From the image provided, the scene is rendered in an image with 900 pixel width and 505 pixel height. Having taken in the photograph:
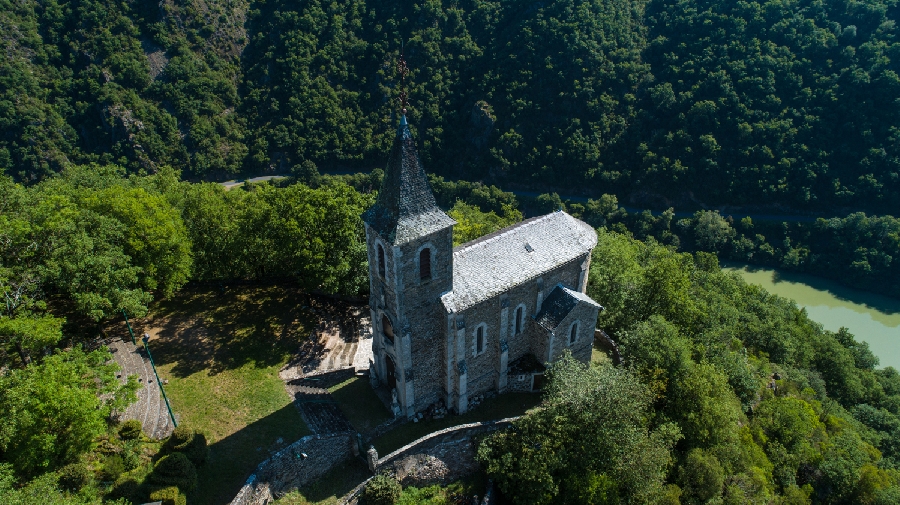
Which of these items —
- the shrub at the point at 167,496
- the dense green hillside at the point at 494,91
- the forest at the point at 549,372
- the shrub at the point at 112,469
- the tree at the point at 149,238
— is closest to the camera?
the shrub at the point at 167,496

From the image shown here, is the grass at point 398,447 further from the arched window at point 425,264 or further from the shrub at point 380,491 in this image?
the arched window at point 425,264

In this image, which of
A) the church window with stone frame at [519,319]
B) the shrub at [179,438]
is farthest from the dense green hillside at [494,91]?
the shrub at [179,438]

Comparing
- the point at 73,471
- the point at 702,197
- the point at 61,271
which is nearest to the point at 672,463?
the point at 73,471

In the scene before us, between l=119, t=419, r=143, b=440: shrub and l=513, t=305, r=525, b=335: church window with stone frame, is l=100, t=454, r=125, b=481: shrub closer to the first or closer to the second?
l=119, t=419, r=143, b=440: shrub

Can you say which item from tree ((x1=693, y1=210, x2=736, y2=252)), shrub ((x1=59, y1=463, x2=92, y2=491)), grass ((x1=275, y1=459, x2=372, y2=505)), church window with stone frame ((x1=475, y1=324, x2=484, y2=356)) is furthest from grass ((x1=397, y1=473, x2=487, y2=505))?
tree ((x1=693, y1=210, x2=736, y2=252))

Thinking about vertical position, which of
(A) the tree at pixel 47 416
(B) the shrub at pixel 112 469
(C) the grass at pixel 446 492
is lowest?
(C) the grass at pixel 446 492

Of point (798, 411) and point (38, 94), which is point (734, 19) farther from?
point (38, 94)

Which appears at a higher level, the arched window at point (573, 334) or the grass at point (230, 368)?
the arched window at point (573, 334)
